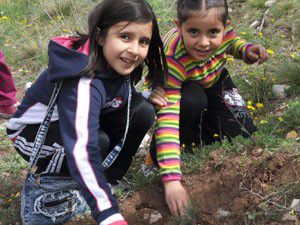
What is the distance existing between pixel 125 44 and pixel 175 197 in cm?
81

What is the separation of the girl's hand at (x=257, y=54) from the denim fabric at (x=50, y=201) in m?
1.33

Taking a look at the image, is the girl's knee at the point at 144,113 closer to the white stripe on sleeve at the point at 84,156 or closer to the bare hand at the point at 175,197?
the bare hand at the point at 175,197

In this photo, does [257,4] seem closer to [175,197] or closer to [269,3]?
[269,3]

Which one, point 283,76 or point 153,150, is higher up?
point 283,76

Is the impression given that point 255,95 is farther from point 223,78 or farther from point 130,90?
point 130,90

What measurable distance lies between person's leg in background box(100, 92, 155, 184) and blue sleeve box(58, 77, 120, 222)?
503 mm

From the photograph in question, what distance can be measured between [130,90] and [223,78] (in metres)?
0.82

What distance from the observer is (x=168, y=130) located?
2.39 m

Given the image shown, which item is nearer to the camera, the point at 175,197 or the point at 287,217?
the point at 287,217

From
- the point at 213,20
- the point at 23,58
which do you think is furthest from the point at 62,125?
the point at 23,58

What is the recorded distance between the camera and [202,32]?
242 centimetres

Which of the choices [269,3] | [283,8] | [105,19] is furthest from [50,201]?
[269,3]

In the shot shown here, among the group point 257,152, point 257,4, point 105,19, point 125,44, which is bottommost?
point 257,152

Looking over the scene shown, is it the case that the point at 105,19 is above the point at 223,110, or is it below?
above
